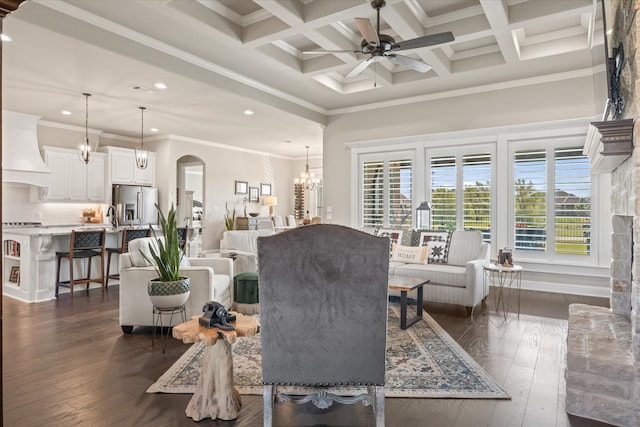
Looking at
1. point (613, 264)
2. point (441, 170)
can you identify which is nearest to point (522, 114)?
point (441, 170)

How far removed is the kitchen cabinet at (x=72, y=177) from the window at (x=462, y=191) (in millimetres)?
6354

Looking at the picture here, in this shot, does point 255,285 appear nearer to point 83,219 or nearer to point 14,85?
point 14,85

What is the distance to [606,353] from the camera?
226cm

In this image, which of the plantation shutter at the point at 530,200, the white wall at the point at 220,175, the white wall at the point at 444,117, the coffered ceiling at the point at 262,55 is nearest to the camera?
the coffered ceiling at the point at 262,55

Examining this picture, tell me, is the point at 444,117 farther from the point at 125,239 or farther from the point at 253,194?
the point at 253,194

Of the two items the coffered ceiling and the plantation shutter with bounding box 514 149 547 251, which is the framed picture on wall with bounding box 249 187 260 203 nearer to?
the coffered ceiling

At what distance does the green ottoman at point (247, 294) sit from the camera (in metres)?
4.45

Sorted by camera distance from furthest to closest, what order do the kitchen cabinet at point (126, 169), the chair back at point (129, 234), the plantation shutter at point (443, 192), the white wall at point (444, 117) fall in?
the kitchen cabinet at point (126, 169)
the plantation shutter at point (443, 192)
the chair back at point (129, 234)
the white wall at point (444, 117)

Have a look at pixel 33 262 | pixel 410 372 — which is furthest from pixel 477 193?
pixel 33 262

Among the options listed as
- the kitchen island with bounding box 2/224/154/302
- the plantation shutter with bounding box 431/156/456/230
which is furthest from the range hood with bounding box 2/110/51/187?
the plantation shutter with bounding box 431/156/456/230

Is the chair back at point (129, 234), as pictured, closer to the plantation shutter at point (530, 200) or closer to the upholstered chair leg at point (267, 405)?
the upholstered chair leg at point (267, 405)

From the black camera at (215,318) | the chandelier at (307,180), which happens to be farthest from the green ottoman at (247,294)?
the chandelier at (307,180)

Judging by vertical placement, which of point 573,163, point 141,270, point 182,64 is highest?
point 182,64

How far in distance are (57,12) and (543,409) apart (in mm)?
4976
